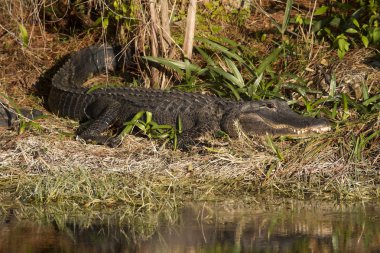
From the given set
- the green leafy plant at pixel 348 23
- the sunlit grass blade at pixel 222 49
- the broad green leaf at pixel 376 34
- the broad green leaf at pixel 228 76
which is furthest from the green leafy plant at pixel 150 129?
the broad green leaf at pixel 376 34

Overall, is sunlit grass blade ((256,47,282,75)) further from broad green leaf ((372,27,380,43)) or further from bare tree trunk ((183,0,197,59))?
broad green leaf ((372,27,380,43))

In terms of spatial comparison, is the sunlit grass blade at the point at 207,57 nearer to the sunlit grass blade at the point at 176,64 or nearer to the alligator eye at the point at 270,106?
the sunlit grass blade at the point at 176,64

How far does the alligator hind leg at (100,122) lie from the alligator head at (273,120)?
1214 millimetres

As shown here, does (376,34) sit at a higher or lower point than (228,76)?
higher

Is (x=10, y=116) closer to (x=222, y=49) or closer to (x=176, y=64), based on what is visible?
(x=176, y=64)

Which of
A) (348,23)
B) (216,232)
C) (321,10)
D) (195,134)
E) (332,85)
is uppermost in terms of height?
(321,10)

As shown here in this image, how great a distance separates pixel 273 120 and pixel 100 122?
167 cm

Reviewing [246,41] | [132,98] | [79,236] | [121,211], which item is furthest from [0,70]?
[79,236]

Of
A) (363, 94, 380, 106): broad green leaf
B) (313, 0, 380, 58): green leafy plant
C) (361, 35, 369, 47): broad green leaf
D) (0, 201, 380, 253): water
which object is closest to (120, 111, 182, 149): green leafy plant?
(363, 94, 380, 106): broad green leaf

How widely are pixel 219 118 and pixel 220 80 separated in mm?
764

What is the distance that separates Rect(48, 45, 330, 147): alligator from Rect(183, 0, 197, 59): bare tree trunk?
0.55 m

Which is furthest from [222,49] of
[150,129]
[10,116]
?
[10,116]

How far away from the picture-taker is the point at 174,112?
28.9 feet

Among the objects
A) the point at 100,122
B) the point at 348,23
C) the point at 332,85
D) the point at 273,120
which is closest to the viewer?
the point at 273,120
